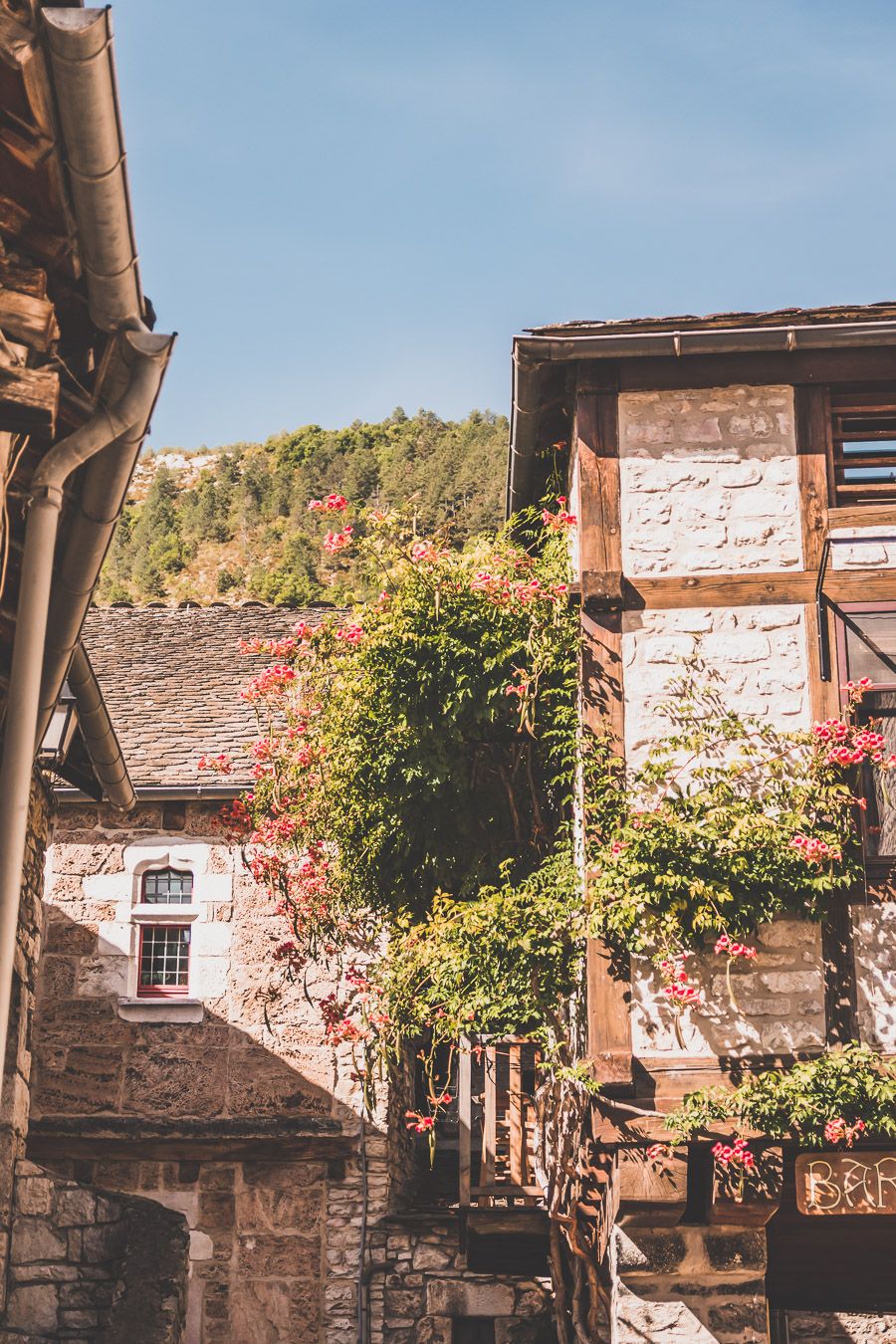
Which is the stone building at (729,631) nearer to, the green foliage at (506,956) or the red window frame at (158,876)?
the green foliage at (506,956)

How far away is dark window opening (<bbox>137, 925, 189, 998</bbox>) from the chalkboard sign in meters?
7.01

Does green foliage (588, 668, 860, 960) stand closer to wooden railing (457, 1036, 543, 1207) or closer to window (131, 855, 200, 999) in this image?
wooden railing (457, 1036, 543, 1207)

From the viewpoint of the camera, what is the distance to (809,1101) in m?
6.95

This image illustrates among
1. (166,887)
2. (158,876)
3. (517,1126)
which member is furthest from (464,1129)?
(158,876)

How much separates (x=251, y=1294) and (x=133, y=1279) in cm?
472

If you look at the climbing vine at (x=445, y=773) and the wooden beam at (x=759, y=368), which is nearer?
the climbing vine at (x=445, y=773)

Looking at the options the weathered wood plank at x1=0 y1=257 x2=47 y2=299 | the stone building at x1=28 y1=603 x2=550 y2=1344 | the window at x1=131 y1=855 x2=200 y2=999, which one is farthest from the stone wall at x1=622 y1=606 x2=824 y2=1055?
the window at x1=131 y1=855 x2=200 y2=999

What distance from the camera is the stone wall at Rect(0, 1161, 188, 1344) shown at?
7.25m

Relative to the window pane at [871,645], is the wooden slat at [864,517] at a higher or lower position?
higher

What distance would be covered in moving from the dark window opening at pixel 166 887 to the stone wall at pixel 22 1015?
4837mm

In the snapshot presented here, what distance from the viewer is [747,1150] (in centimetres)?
709

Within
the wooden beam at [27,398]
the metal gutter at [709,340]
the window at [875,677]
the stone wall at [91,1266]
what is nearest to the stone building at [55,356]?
the wooden beam at [27,398]

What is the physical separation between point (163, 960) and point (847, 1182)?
7343mm

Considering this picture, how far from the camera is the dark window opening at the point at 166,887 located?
43.4 feet
